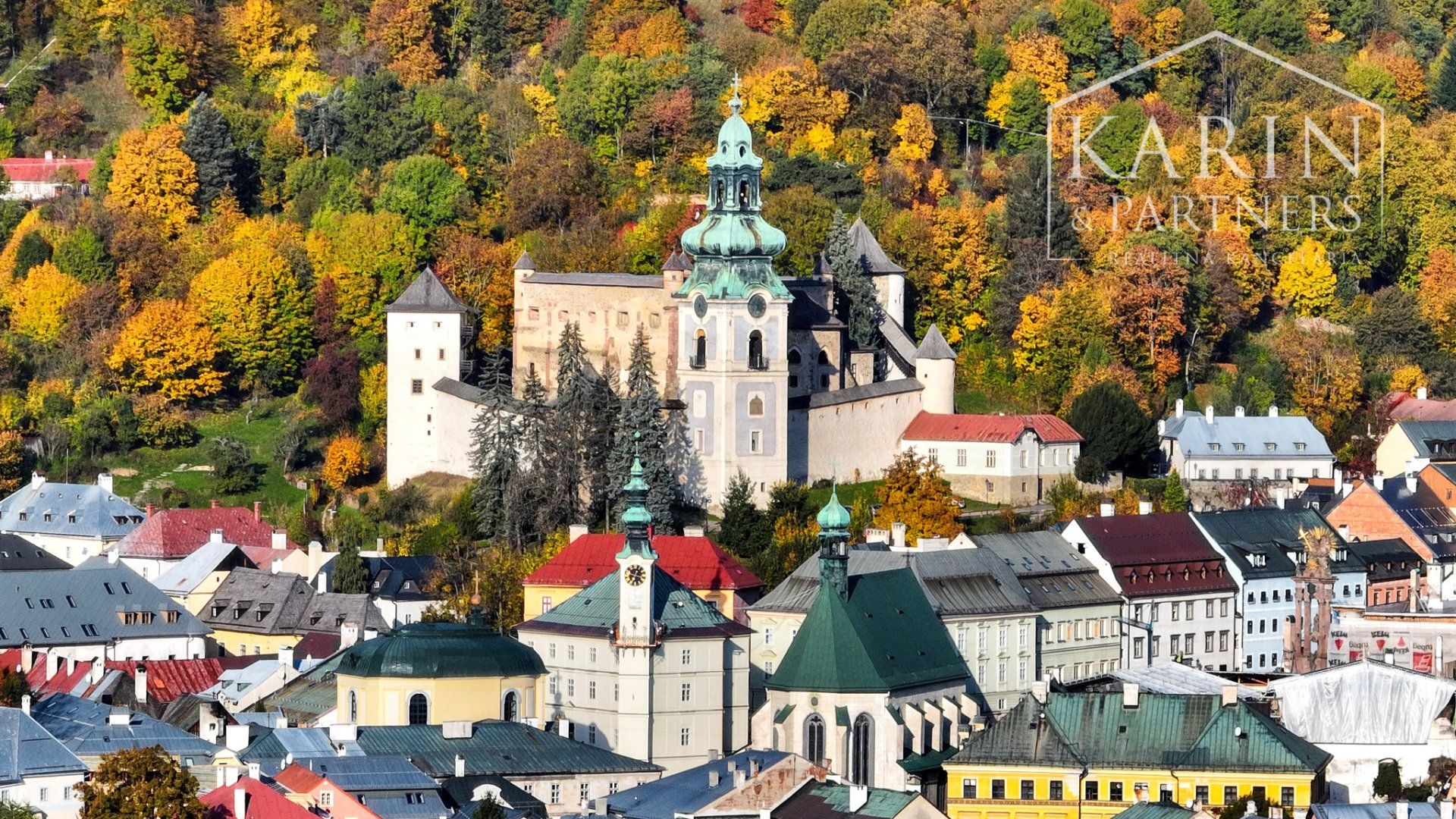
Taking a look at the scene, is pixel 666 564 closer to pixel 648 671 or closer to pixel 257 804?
pixel 648 671

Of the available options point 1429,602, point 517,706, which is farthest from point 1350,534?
point 517,706

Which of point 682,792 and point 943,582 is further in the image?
point 943,582

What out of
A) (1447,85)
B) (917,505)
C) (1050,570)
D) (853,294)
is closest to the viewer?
(1050,570)

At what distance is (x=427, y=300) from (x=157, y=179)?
61.8 feet

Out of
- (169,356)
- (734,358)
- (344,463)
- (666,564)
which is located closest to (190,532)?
(344,463)

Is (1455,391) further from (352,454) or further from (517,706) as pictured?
(517,706)

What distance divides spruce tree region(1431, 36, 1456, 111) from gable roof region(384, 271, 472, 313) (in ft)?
133

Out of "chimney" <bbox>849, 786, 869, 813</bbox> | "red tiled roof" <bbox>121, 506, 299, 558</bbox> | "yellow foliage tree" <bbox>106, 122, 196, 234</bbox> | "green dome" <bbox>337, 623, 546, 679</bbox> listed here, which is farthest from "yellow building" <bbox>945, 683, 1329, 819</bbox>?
"yellow foliage tree" <bbox>106, 122, 196, 234</bbox>

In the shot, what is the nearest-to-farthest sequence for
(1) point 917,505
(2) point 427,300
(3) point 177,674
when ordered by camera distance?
(3) point 177,674, (1) point 917,505, (2) point 427,300

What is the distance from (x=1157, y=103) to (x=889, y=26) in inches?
363

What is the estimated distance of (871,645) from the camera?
8969 centimetres

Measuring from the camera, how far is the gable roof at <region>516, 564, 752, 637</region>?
9188cm

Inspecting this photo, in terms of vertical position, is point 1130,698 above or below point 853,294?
below

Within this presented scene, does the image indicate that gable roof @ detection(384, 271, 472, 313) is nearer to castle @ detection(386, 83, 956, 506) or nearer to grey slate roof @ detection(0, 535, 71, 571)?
castle @ detection(386, 83, 956, 506)
